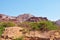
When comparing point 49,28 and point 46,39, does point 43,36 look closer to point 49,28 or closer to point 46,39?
point 46,39

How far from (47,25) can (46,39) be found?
2925mm

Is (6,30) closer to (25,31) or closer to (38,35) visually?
(25,31)

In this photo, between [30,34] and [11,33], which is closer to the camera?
[30,34]

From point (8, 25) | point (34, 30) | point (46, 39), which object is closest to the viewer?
point (46, 39)

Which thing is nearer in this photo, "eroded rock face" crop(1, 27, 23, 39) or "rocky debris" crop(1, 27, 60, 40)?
"rocky debris" crop(1, 27, 60, 40)

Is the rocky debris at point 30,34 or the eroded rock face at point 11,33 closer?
the rocky debris at point 30,34

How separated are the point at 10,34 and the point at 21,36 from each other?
1.20 metres

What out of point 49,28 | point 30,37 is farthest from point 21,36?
point 49,28

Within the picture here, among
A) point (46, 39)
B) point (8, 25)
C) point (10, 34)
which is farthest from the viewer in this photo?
point (8, 25)

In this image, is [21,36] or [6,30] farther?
[6,30]

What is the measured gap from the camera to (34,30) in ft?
56.4

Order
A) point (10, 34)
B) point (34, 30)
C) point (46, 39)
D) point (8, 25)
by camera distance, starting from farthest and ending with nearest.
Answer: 1. point (8, 25)
2. point (34, 30)
3. point (10, 34)
4. point (46, 39)

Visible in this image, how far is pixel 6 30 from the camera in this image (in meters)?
16.5

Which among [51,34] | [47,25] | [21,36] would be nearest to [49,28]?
[47,25]
